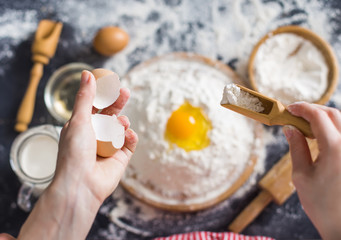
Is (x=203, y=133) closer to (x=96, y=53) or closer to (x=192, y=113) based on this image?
(x=192, y=113)

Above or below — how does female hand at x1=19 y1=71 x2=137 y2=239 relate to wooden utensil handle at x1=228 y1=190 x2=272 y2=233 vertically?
above

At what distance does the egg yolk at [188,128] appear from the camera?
3.76 feet

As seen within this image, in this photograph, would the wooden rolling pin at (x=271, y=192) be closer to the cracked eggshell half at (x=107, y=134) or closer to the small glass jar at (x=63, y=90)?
the cracked eggshell half at (x=107, y=134)

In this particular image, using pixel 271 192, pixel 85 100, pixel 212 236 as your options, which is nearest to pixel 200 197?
pixel 212 236

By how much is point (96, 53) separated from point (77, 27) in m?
0.14

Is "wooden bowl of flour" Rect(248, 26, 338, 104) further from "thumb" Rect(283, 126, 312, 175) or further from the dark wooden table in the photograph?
"thumb" Rect(283, 126, 312, 175)

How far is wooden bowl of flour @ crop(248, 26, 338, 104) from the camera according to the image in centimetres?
117

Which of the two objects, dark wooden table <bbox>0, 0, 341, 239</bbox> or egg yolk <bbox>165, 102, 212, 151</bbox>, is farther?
dark wooden table <bbox>0, 0, 341, 239</bbox>

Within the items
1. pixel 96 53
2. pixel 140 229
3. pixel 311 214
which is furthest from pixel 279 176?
pixel 96 53

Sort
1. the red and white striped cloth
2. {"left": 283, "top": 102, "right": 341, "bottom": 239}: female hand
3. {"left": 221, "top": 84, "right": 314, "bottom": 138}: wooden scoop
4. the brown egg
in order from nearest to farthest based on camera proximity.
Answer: {"left": 283, "top": 102, "right": 341, "bottom": 239}: female hand → {"left": 221, "top": 84, "right": 314, "bottom": 138}: wooden scoop → the red and white striped cloth → the brown egg

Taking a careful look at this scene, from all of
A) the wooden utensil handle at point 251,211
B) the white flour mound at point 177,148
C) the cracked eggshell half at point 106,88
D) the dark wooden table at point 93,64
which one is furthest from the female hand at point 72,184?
the wooden utensil handle at point 251,211

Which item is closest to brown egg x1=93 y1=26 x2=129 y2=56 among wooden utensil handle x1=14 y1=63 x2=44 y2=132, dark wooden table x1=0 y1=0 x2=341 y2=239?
dark wooden table x1=0 y1=0 x2=341 y2=239

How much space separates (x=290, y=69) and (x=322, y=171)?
64cm

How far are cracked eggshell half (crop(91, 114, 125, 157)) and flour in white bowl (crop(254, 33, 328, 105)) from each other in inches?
25.3
